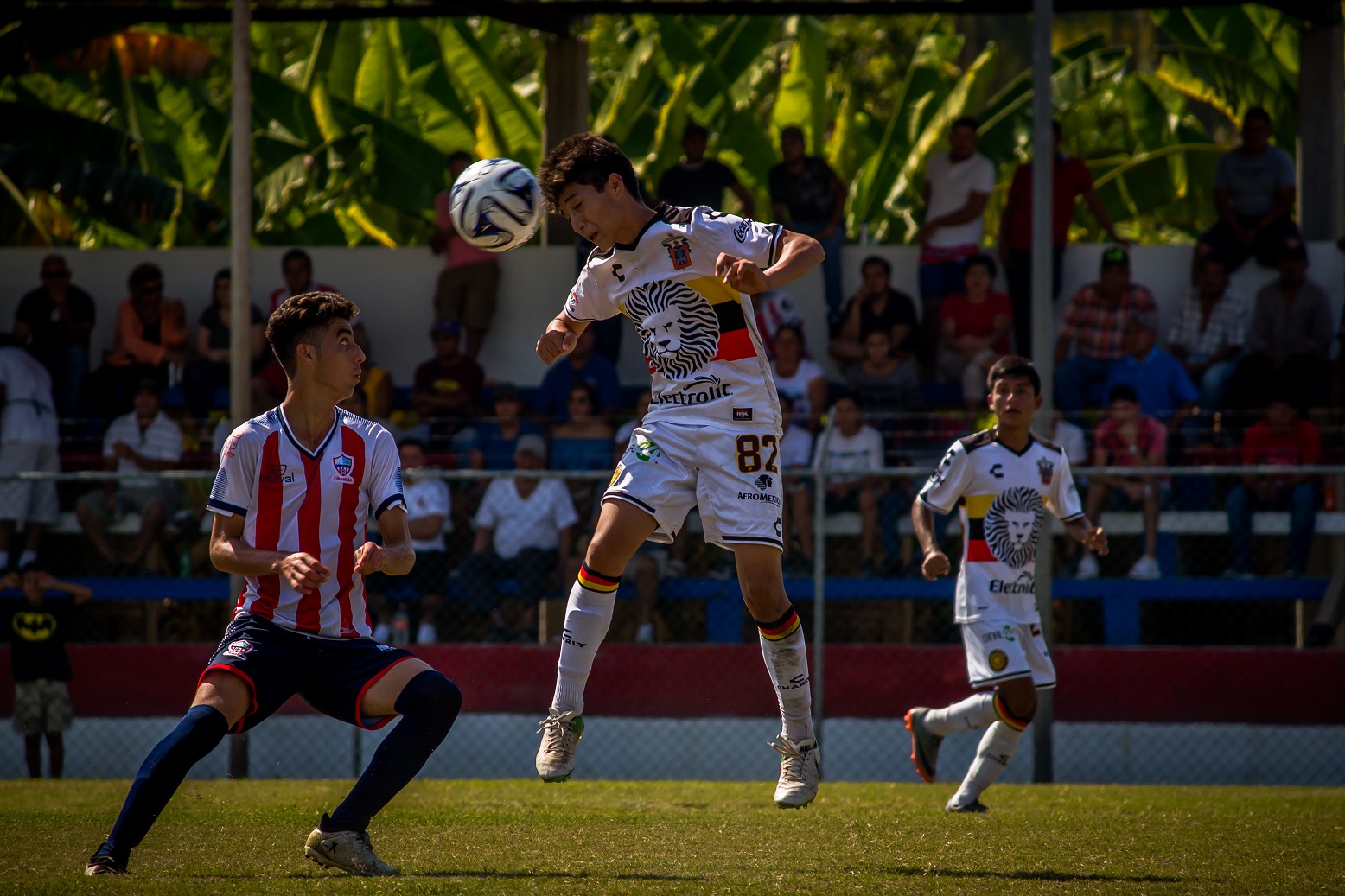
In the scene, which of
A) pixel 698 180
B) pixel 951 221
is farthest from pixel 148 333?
pixel 951 221

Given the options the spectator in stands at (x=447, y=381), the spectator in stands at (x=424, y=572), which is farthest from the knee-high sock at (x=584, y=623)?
the spectator in stands at (x=447, y=381)

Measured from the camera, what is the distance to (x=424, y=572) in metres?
11.1

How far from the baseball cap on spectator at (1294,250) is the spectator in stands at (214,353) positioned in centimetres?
881

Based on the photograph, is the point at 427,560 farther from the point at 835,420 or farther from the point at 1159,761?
the point at 1159,761

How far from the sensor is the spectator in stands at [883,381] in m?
12.2

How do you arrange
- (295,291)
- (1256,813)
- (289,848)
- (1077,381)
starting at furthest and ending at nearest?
(295,291), (1077,381), (1256,813), (289,848)

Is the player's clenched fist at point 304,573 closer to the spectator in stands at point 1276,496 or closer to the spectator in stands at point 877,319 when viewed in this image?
the spectator in stands at point 1276,496

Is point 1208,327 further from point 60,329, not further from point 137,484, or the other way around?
point 60,329

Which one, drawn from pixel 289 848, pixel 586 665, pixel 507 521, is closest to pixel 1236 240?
pixel 507 521

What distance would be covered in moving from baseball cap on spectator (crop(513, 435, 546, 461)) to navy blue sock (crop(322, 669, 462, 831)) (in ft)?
20.9

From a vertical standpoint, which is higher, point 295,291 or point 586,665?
point 295,291

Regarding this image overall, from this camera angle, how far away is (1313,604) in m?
11.0

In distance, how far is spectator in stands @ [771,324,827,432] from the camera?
1191 cm

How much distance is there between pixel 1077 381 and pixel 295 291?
22.4 feet
